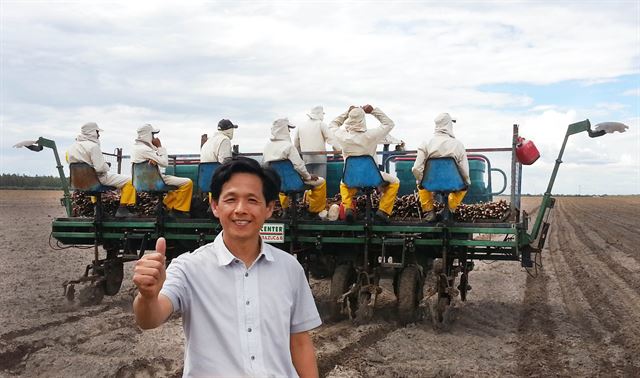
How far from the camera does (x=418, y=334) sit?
7.98m

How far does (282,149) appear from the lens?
28.5 feet

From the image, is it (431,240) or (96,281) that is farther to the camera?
(96,281)

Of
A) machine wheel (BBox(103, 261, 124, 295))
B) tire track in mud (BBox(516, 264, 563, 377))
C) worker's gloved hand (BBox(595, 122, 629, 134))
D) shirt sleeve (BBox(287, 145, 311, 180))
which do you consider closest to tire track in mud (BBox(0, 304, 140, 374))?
machine wheel (BBox(103, 261, 124, 295))

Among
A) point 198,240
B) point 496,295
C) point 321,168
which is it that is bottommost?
point 496,295

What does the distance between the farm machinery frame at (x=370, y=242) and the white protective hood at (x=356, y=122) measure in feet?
3.18

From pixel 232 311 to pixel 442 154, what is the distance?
5995mm

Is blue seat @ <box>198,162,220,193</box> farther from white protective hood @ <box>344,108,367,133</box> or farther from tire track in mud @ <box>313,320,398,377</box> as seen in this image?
tire track in mud @ <box>313,320,398,377</box>

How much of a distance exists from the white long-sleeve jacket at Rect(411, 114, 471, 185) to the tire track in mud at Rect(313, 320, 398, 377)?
76.2 inches

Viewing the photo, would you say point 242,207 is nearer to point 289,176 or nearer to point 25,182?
point 289,176

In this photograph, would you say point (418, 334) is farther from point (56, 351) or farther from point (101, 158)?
point (101, 158)

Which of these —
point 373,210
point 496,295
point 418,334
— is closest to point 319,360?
point 418,334

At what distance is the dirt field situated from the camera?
6453mm

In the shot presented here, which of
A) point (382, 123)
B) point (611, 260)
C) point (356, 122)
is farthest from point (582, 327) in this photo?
point (611, 260)

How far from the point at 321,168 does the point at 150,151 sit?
249 centimetres
